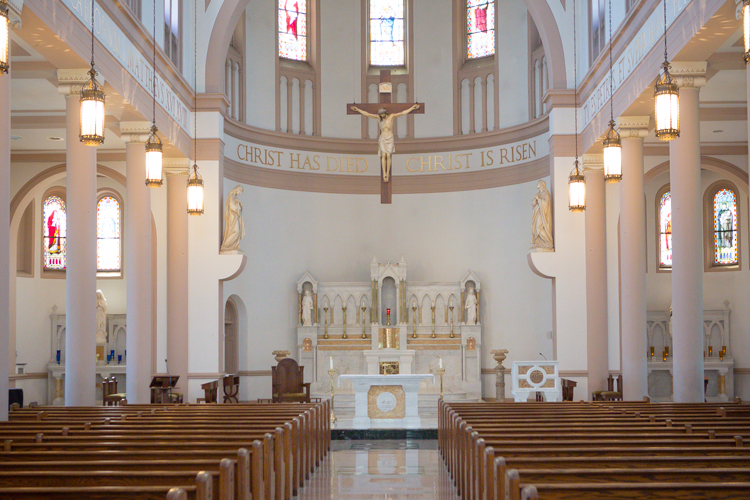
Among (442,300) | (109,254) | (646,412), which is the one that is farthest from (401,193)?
(646,412)

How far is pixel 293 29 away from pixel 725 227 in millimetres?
11949

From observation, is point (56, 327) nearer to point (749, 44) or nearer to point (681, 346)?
point (681, 346)

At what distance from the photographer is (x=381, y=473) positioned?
9055 millimetres

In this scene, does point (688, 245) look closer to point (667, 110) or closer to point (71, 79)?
point (667, 110)

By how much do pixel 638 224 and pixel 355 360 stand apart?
7.88 meters

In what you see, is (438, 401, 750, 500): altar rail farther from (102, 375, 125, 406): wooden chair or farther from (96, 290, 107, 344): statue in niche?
(96, 290, 107, 344): statue in niche

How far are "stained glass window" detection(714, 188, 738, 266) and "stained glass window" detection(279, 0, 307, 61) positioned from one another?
36.5 ft

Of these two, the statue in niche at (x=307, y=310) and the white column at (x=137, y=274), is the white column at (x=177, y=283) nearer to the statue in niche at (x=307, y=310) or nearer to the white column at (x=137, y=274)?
the white column at (x=137, y=274)

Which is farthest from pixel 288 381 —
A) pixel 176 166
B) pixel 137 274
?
pixel 176 166

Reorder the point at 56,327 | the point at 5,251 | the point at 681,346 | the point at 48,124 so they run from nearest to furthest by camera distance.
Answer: the point at 5,251 < the point at 681,346 < the point at 48,124 < the point at 56,327

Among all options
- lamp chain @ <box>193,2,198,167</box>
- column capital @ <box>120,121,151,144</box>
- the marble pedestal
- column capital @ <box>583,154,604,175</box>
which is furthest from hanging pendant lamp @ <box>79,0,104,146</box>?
column capital @ <box>583,154,604,175</box>

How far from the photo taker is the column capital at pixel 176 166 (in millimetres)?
15570

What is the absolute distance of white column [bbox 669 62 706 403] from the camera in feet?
33.2

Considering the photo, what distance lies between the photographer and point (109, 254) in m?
19.3
